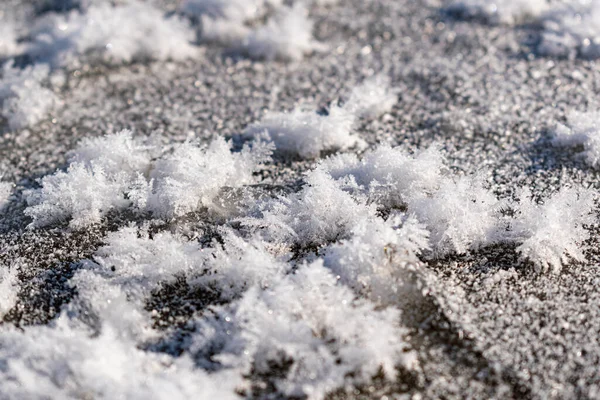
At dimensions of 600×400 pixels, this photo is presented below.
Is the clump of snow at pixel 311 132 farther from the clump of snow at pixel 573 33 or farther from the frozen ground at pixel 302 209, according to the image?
the clump of snow at pixel 573 33

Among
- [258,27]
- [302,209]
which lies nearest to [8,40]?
[258,27]

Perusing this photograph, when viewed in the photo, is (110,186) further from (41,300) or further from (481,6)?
(481,6)

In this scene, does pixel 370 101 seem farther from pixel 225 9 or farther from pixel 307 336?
pixel 307 336

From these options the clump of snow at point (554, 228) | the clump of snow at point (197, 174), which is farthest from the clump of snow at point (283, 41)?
the clump of snow at point (554, 228)

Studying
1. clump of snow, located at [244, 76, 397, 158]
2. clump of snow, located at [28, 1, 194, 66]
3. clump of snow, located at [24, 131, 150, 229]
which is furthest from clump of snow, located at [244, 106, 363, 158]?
clump of snow, located at [28, 1, 194, 66]

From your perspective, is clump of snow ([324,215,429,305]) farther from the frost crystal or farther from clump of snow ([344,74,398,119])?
the frost crystal
